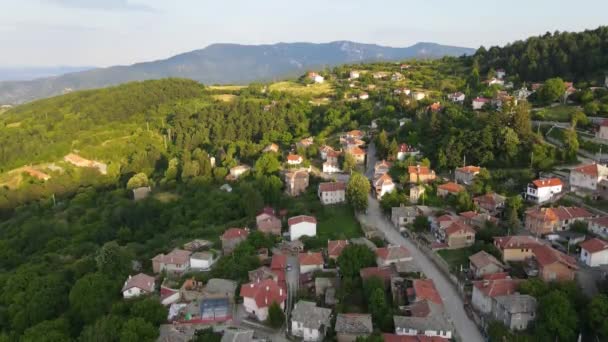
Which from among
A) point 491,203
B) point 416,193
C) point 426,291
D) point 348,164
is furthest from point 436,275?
point 348,164

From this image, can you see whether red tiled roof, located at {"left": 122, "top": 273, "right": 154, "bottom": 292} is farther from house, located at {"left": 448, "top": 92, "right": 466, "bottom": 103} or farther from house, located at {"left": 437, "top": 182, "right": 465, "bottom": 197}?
house, located at {"left": 448, "top": 92, "right": 466, "bottom": 103}

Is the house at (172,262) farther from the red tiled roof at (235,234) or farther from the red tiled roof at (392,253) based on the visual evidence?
the red tiled roof at (392,253)

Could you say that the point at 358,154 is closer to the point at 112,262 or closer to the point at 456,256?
the point at 456,256

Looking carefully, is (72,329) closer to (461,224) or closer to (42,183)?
(461,224)

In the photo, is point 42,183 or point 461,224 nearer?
point 461,224

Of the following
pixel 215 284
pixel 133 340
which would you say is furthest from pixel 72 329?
A: pixel 215 284

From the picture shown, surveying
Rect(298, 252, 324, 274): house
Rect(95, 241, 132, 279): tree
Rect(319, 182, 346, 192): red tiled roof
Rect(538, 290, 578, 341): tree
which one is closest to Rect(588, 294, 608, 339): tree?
Rect(538, 290, 578, 341): tree

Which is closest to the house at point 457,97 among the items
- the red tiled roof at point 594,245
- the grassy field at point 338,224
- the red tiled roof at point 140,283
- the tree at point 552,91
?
the tree at point 552,91
